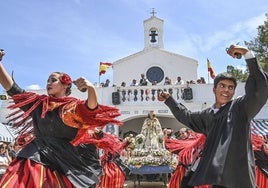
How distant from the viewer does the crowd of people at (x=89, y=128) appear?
113 inches

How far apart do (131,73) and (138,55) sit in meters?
1.09

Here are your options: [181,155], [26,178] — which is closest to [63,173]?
[26,178]

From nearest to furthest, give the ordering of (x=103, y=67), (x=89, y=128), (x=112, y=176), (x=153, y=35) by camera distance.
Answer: (x=89, y=128), (x=112, y=176), (x=103, y=67), (x=153, y=35)

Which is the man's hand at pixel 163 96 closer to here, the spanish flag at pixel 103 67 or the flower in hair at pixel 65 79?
the flower in hair at pixel 65 79

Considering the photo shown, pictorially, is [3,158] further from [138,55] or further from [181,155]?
[138,55]

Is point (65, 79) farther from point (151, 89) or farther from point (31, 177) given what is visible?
point (151, 89)

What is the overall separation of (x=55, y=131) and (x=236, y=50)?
1.54 metres

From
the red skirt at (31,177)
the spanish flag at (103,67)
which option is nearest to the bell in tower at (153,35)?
the spanish flag at (103,67)

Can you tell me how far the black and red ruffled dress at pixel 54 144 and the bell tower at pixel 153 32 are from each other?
20.7 metres

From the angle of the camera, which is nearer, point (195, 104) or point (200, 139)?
point (200, 139)

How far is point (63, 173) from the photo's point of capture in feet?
10.7

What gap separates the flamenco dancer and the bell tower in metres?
20.6

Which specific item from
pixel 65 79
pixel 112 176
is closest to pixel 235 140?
pixel 65 79

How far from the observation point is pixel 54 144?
3264 mm
